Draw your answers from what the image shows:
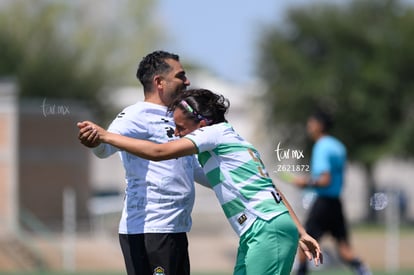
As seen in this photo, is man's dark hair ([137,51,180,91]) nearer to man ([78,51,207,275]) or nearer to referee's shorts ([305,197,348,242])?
man ([78,51,207,275])

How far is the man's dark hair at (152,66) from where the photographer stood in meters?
6.97

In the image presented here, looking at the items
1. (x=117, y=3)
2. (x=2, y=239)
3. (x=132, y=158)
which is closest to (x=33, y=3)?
(x=117, y=3)

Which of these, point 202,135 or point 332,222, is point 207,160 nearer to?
point 202,135

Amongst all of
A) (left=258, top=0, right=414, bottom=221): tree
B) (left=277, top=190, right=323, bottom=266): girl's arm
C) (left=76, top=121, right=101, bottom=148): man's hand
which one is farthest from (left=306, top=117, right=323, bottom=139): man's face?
(left=258, top=0, right=414, bottom=221): tree

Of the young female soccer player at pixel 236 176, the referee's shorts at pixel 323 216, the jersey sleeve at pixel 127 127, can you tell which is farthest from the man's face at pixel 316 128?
the young female soccer player at pixel 236 176

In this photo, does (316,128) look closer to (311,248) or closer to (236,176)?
(311,248)

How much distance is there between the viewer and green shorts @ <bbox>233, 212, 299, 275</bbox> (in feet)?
20.2

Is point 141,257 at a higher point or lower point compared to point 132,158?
lower

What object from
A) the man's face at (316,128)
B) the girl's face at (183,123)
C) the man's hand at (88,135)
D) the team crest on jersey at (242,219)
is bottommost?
the team crest on jersey at (242,219)

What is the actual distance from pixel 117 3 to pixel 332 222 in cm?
4048

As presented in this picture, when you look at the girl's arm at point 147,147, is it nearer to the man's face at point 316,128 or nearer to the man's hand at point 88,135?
the man's hand at point 88,135

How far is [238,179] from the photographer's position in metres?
6.26

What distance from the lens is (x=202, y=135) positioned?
6188 mm

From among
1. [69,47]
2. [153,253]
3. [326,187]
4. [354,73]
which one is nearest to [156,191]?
[153,253]
